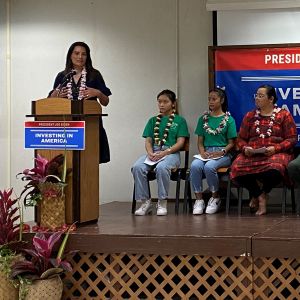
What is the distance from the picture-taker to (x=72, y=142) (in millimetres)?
4574

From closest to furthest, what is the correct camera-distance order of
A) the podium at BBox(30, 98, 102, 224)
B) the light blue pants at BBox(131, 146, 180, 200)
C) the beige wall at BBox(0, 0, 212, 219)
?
the podium at BBox(30, 98, 102, 224) → the light blue pants at BBox(131, 146, 180, 200) → the beige wall at BBox(0, 0, 212, 219)

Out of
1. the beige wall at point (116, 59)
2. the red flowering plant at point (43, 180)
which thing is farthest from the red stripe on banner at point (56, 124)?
the beige wall at point (116, 59)

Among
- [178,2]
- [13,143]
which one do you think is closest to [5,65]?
[13,143]

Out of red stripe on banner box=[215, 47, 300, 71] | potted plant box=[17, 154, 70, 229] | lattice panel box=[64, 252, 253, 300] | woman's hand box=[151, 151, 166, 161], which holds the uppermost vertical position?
red stripe on banner box=[215, 47, 300, 71]

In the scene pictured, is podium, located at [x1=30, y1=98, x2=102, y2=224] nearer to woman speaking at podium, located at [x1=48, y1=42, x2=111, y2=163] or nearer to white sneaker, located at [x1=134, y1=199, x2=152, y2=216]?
woman speaking at podium, located at [x1=48, y1=42, x2=111, y2=163]

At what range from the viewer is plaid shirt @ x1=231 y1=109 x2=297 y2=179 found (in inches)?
213

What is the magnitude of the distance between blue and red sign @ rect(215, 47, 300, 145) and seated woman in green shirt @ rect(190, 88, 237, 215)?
0.41 meters

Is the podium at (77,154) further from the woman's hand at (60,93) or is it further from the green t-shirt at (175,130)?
the green t-shirt at (175,130)

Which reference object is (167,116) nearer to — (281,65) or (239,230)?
(281,65)

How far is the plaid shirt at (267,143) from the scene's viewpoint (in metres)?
5.42

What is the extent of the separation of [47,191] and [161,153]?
1.44m

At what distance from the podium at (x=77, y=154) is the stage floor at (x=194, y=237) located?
14 centimetres

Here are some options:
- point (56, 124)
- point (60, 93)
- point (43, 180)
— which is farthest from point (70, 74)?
point (43, 180)

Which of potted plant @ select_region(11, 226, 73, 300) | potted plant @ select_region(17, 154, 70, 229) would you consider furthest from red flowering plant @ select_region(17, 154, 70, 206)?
potted plant @ select_region(11, 226, 73, 300)
